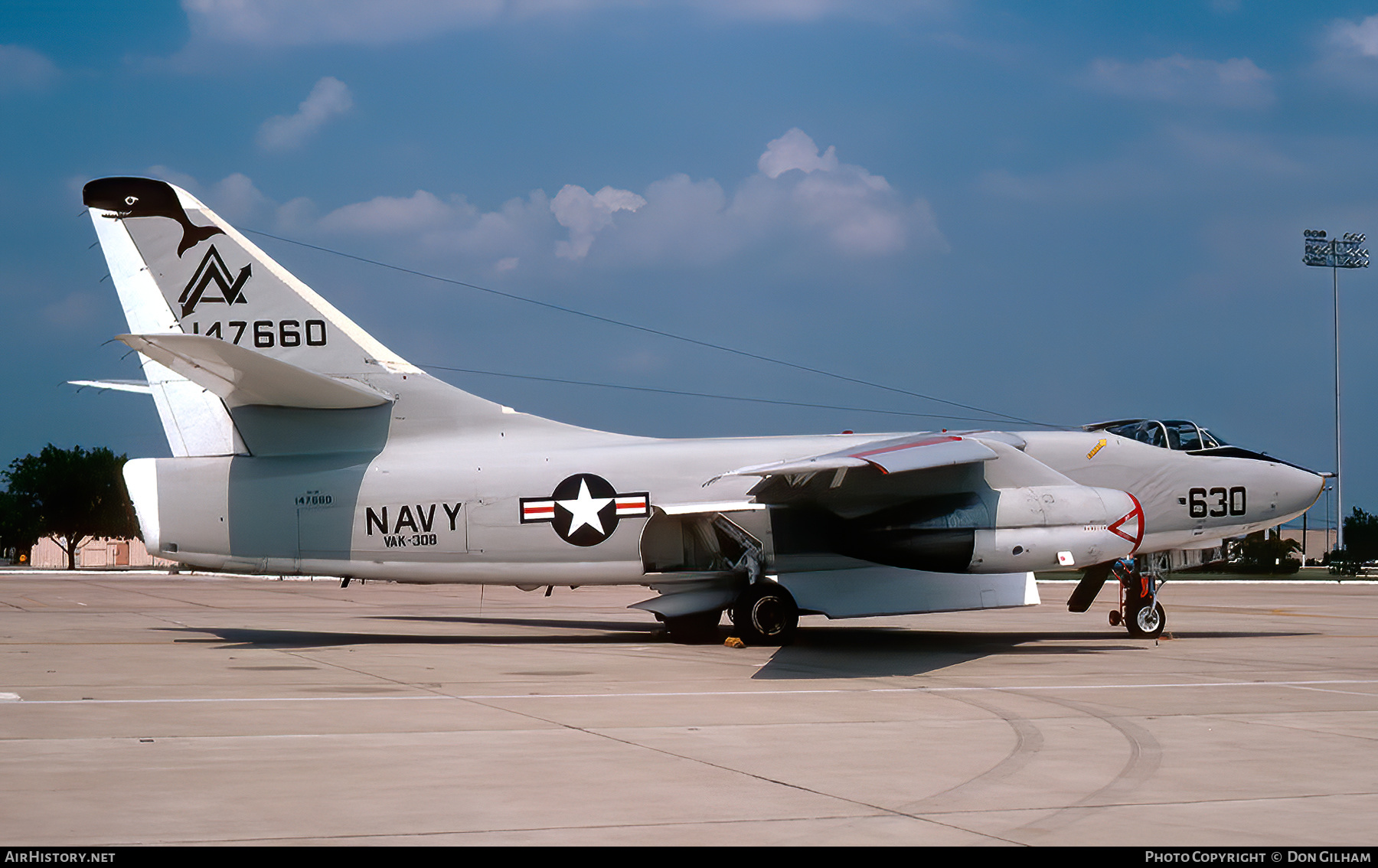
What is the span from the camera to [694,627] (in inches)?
686

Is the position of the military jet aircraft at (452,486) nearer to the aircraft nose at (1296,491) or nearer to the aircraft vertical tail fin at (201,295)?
the aircraft vertical tail fin at (201,295)

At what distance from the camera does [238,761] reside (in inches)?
291

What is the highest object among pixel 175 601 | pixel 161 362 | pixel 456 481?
pixel 161 362

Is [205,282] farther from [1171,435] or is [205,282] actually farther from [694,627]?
[1171,435]

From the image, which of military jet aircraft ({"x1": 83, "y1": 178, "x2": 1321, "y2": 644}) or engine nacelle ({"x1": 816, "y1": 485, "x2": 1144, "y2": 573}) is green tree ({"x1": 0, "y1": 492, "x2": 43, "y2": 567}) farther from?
engine nacelle ({"x1": 816, "y1": 485, "x2": 1144, "y2": 573})

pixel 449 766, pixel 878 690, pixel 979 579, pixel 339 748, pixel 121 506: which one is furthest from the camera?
pixel 121 506

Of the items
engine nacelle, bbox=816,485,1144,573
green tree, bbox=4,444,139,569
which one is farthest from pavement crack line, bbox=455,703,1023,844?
green tree, bbox=4,444,139,569

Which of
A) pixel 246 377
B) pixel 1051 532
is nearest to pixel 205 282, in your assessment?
pixel 246 377

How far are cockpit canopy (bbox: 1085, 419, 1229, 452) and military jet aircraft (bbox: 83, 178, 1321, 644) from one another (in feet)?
2.75

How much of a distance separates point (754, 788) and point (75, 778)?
12.8ft

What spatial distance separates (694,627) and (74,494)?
70.2 metres

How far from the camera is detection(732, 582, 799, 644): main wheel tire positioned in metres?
16.0
